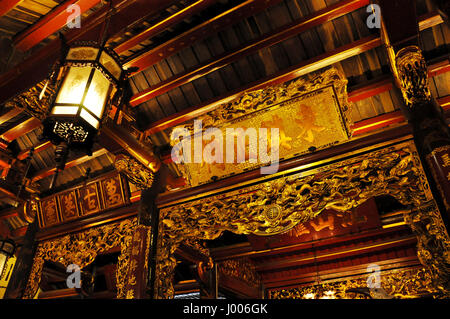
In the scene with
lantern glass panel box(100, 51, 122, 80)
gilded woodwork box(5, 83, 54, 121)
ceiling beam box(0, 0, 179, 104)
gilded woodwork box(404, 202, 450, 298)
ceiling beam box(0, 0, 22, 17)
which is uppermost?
ceiling beam box(0, 0, 22, 17)

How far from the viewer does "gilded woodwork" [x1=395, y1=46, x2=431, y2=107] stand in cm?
252

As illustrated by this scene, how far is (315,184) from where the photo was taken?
310 centimetres

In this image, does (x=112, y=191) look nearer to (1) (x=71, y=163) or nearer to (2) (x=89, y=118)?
(1) (x=71, y=163)

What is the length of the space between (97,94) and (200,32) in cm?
141

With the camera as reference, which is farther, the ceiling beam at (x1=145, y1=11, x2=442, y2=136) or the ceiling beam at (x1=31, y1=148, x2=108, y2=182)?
the ceiling beam at (x1=31, y1=148, x2=108, y2=182)

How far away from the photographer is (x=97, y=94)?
2.29 m

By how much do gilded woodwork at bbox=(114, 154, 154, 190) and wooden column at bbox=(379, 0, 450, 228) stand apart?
9.72 ft

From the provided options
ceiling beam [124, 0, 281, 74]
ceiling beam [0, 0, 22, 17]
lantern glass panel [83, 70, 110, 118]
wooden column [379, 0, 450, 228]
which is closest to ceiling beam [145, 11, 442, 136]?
wooden column [379, 0, 450, 228]

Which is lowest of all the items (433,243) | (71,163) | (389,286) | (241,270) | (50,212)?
(433,243)

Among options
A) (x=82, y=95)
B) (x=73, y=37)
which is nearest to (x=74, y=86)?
(x=82, y=95)

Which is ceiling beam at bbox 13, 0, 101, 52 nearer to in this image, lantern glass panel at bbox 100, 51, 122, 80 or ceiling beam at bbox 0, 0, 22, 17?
ceiling beam at bbox 0, 0, 22, 17

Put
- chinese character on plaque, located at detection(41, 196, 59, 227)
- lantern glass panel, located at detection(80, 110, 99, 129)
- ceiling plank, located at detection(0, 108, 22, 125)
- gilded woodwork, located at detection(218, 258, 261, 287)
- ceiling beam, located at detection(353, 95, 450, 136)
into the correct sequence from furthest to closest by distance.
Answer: gilded woodwork, located at detection(218, 258, 261, 287)
chinese character on plaque, located at detection(41, 196, 59, 227)
ceiling plank, located at detection(0, 108, 22, 125)
ceiling beam, located at detection(353, 95, 450, 136)
lantern glass panel, located at detection(80, 110, 99, 129)

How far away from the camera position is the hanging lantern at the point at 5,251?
172 inches

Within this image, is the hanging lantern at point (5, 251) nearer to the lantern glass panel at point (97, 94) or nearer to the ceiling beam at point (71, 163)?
the ceiling beam at point (71, 163)
